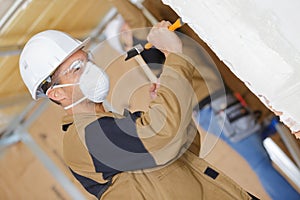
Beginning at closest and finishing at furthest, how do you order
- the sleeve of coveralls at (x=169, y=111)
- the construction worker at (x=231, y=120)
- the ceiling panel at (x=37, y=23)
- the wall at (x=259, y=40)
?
1. the wall at (x=259, y=40)
2. the sleeve of coveralls at (x=169, y=111)
3. the ceiling panel at (x=37, y=23)
4. the construction worker at (x=231, y=120)

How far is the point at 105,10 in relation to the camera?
2137 millimetres

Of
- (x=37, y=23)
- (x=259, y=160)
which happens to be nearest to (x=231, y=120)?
(x=259, y=160)

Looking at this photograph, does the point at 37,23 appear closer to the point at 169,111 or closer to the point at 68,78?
the point at 68,78

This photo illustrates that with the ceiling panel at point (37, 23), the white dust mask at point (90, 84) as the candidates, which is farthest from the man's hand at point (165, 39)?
the ceiling panel at point (37, 23)

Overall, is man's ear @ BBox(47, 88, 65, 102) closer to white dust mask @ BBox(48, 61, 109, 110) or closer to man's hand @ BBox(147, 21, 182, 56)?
white dust mask @ BBox(48, 61, 109, 110)

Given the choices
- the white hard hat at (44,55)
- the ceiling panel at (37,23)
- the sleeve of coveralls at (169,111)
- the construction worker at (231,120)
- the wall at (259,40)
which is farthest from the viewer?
the construction worker at (231,120)

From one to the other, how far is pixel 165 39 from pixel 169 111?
17 centimetres

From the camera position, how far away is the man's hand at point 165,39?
1069mm

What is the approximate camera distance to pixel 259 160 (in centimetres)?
203

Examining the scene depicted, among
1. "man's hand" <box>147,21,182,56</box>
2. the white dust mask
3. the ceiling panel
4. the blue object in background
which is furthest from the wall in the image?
the blue object in background

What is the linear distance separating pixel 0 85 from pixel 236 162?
1037mm

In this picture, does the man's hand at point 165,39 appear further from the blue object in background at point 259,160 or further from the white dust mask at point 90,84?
the blue object in background at point 259,160

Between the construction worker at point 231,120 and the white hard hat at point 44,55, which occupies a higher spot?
the white hard hat at point 44,55

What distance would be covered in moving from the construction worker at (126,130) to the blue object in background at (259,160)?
77 cm
